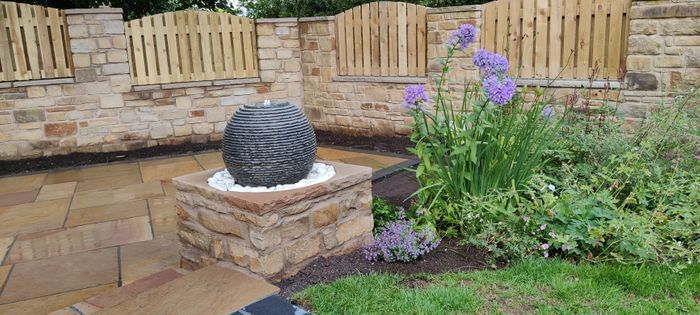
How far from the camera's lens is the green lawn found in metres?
2.47

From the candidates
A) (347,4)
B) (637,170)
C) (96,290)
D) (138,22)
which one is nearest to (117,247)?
(96,290)

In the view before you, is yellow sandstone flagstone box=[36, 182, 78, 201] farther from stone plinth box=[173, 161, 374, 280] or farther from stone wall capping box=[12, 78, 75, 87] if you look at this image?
→ stone plinth box=[173, 161, 374, 280]

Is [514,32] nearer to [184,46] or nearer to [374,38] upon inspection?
[374,38]

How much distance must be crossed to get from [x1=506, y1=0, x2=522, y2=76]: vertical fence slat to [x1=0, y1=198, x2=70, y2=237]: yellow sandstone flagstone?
4.77m

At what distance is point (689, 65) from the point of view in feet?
16.5

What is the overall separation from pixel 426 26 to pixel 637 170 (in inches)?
148

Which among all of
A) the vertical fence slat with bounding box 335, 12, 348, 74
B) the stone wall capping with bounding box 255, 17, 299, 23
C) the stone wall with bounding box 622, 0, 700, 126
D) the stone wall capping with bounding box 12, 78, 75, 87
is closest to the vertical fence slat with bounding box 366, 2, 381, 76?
the vertical fence slat with bounding box 335, 12, 348, 74

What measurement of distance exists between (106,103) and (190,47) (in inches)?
51.6

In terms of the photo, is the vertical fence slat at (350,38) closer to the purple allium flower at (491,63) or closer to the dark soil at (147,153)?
the dark soil at (147,153)

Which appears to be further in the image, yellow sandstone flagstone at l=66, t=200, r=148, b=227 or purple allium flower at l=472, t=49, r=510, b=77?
yellow sandstone flagstone at l=66, t=200, r=148, b=227

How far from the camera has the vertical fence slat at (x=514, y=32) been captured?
602 cm

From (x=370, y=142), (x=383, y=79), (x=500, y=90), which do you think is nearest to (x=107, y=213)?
(x=500, y=90)

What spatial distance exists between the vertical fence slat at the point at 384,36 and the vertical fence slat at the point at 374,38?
52 mm

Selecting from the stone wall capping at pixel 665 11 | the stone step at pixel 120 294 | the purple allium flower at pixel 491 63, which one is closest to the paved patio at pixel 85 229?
the stone step at pixel 120 294
